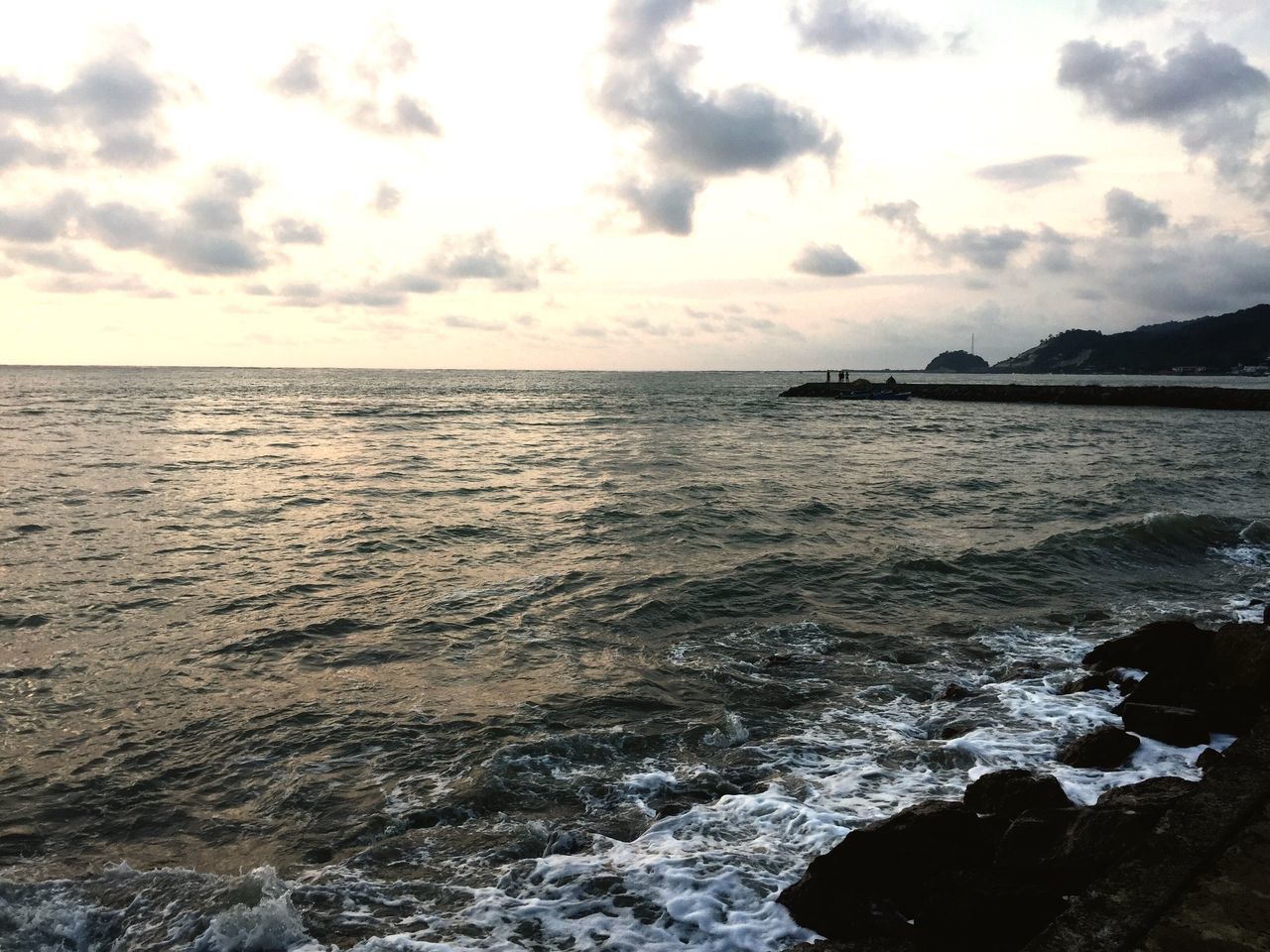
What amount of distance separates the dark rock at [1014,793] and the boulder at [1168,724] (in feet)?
7.26

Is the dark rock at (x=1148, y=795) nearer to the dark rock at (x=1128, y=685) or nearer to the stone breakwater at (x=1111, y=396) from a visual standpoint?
the dark rock at (x=1128, y=685)

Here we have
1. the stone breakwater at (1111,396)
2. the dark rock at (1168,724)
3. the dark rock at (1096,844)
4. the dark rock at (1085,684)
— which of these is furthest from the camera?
the stone breakwater at (1111,396)

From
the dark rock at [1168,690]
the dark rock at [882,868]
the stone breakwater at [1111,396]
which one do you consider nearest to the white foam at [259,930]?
the dark rock at [882,868]

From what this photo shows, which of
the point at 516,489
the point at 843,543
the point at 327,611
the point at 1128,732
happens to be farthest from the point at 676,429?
the point at 1128,732

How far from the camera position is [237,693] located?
30.9 feet

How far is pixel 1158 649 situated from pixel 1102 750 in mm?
3314

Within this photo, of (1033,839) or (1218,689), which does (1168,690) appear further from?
(1033,839)

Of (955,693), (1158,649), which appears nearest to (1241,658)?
(1158,649)

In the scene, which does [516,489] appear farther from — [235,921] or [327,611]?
[235,921]

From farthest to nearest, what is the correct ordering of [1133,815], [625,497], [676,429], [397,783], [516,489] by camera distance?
[676,429] < [516,489] < [625,497] < [397,783] < [1133,815]

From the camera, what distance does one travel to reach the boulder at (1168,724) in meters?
7.43

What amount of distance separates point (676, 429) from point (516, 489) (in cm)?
2774

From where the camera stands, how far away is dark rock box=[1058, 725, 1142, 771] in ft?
23.7

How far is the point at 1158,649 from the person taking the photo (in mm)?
9695
